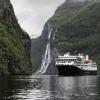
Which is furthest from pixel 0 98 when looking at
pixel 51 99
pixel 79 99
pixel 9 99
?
pixel 79 99

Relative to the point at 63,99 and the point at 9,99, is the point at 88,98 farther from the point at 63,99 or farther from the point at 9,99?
the point at 9,99

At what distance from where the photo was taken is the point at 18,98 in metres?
73.6

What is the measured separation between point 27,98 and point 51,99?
189 inches

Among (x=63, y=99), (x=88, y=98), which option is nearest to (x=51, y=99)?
(x=63, y=99)

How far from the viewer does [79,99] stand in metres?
71.7

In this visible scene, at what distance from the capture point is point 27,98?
244ft

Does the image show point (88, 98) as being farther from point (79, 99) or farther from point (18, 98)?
point (18, 98)

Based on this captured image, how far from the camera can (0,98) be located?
71.5 meters

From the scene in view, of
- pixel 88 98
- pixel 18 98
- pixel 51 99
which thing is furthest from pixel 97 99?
pixel 18 98

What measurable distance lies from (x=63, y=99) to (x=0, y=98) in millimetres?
10270

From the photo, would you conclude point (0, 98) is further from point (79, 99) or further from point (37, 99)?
point (79, 99)

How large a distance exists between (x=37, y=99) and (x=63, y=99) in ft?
14.2

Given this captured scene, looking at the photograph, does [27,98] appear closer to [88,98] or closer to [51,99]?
[51,99]

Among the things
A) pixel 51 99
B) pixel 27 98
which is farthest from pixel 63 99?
pixel 27 98
